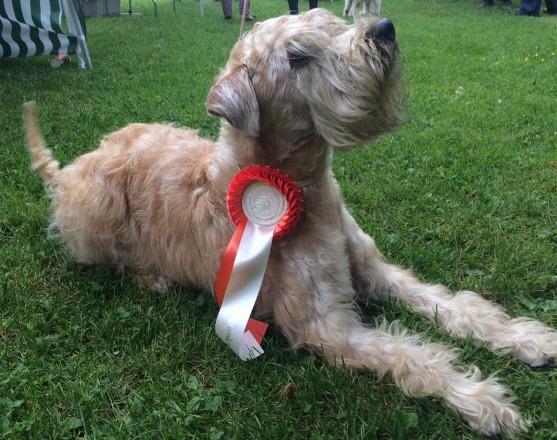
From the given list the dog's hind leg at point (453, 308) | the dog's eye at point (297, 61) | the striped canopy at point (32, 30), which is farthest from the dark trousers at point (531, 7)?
the dog's eye at point (297, 61)

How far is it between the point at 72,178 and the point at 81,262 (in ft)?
2.18

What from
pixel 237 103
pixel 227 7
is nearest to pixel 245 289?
pixel 237 103

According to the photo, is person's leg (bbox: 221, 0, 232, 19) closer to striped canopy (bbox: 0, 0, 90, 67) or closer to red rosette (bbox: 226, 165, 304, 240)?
striped canopy (bbox: 0, 0, 90, 67)

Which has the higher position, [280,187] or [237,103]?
[237,103]

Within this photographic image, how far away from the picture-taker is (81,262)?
155 inches

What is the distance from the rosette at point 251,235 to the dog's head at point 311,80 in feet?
0.90

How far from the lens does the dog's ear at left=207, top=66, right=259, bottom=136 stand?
2545 mm

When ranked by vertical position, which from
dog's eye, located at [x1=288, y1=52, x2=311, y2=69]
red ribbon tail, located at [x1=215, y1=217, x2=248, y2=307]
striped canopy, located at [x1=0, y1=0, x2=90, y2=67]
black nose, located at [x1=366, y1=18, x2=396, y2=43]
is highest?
black nose, located at [x1=366, y1=18, x2=396, y2=43]

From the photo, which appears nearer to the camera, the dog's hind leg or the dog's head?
the dog's head

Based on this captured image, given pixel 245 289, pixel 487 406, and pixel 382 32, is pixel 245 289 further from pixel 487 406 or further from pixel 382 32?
pixel 382 32

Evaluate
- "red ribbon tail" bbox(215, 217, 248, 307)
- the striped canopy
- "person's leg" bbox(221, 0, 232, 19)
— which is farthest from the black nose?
"person's leg" bbox(221, 0, 232, 19)

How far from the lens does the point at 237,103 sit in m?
2.55

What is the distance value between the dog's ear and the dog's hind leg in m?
0.94

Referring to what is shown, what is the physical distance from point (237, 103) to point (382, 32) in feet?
2.65
